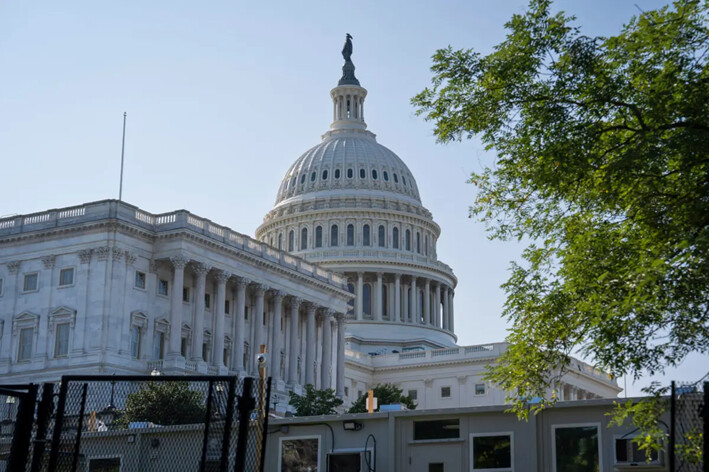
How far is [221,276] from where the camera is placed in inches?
3824

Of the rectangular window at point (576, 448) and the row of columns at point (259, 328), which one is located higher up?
the row of columns at point (259, 328)

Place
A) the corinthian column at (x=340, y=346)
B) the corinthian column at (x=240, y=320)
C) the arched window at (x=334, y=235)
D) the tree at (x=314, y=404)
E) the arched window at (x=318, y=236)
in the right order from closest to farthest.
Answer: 1. the tree at (x=314, y=404)
2. the corinthian column at (x=240, y=320)
3. the corinthian column at (x=340, y=346)
4. the arched window at (x=334, y=235)
5. the arched window at (x=318, y=236)

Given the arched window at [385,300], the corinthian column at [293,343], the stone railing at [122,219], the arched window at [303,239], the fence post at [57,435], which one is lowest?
the fence post at [57,435]

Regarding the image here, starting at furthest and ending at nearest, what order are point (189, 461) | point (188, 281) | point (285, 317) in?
point (285, 317) → point (188, 281) → point (189, 461)

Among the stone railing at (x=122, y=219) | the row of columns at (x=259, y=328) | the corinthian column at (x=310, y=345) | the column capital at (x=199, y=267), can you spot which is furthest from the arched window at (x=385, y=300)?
the column capital at (x=199, y=267)

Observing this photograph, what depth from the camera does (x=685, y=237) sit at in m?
23.5

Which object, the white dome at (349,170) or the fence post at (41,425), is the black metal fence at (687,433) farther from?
the white dome at (349,170)

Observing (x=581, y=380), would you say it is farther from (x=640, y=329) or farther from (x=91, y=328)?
(x=640, y=329)

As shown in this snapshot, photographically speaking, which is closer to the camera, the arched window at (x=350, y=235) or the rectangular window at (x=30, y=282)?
the rectangular window at (x=30, y=282)

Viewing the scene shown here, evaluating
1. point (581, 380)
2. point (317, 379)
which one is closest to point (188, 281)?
point (317, 379)

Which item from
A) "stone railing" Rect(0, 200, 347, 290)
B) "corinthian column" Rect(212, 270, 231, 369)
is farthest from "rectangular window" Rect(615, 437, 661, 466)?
"corinthian column" Rect(212, 270, 231, 369)

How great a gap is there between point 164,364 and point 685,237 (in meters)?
70.6

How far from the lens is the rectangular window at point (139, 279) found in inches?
3602

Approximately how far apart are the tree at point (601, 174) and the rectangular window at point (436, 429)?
16.1 ft
